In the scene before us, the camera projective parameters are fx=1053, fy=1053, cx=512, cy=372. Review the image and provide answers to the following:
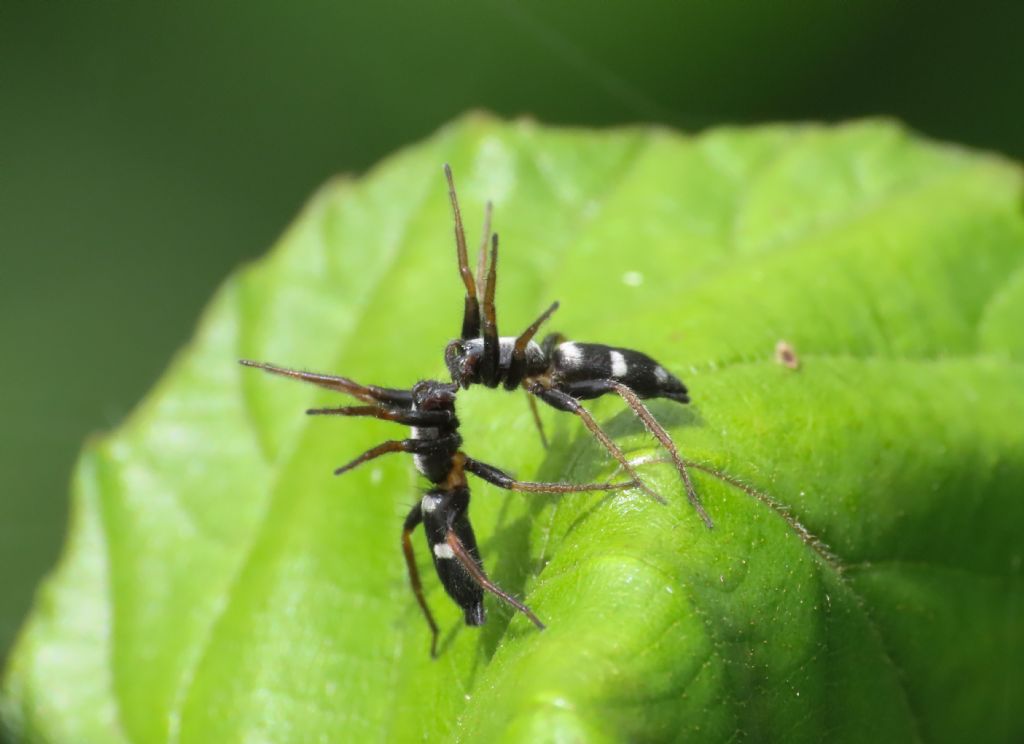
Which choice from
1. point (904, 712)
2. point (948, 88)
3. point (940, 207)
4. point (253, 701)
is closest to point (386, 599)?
point (253, 701)

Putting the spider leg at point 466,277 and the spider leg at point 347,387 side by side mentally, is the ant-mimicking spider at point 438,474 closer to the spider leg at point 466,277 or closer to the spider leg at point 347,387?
the spider leg at point 347,387

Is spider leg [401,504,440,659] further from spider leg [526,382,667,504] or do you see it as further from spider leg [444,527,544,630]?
spider leg [526,382,667,504]

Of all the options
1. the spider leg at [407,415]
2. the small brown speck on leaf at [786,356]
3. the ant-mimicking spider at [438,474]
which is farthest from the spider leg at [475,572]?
the small brown speck on leaf at [786,356]

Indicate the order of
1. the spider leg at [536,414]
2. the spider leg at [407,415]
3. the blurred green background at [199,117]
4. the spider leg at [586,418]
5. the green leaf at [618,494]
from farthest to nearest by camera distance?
the blurred green background at [199,117] < the spider leg at [536,414] < the spider leg at [407,415] < the spider leg at [586,418] < the green leaf at [618,494]

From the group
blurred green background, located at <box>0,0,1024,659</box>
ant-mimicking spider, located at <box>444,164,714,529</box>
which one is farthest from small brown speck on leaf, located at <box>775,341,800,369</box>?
blurred green background, located at <box>0,0,1024,659</box>

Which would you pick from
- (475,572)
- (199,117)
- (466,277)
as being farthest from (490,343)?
(199,117)

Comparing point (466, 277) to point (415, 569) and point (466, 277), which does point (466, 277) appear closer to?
point (466, 277)
